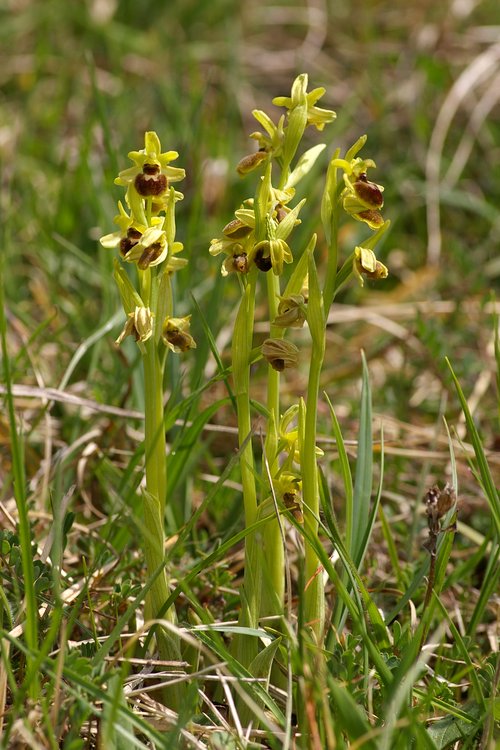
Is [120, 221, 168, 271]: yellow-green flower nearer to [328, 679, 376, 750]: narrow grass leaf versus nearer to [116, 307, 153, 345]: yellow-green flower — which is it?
[116, 307, 153, 345]: yellow-green flower

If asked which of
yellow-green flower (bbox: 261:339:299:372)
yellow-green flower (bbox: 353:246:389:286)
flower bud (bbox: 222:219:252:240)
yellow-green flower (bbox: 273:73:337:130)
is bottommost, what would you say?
yellow-green flower (bbox: 261:339:299:372)

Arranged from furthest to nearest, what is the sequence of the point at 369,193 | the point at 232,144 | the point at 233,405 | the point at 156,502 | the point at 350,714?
the point at 232,144 → the point at 233,405 → the point at 156,502 → the point at 369,193 → the point at 350,714

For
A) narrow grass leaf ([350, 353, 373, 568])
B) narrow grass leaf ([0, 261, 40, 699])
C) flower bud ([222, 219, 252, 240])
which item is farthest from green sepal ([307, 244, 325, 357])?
narrow grass leaf ([0, 261, 40, 699])

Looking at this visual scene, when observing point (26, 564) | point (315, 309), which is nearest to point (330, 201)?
point (315, 309)

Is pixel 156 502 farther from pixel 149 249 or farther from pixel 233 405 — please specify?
pixel 149 249

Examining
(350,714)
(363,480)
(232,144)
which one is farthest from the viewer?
(232,144)

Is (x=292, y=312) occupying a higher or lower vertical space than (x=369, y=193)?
lower

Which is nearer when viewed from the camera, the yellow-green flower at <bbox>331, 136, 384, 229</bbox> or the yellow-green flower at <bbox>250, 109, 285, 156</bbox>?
the yellow-green flower at <bbox>331, 136, 384, 229</bbox>
